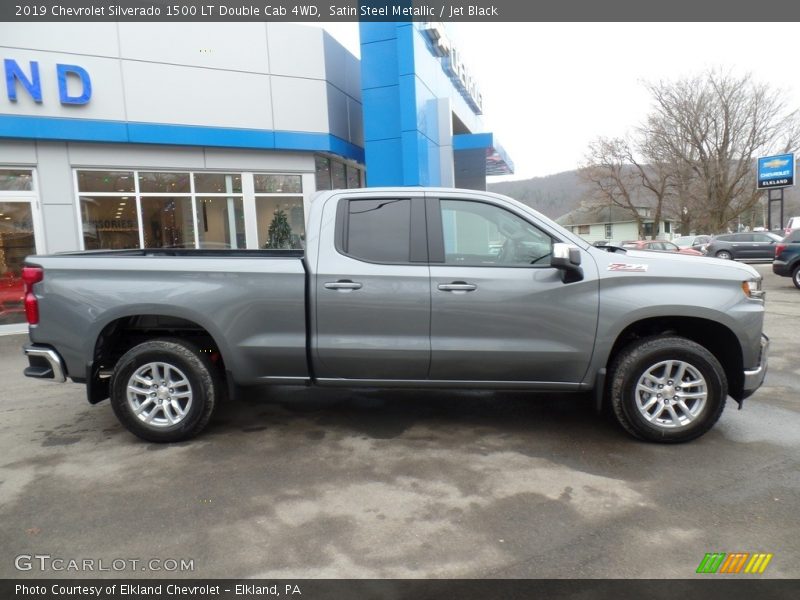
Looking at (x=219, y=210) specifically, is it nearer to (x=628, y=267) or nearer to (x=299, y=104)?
(x=299, y=104)

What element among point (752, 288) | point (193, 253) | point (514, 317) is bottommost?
point (514, 317)

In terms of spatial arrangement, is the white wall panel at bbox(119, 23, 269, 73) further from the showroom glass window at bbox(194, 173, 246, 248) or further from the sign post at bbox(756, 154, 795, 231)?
the sign post at bbox(756, 154, 795, 231)

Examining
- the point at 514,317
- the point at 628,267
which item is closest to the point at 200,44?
the point at 514,317

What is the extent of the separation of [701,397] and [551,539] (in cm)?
186

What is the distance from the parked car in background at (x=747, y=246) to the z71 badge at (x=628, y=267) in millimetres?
25621

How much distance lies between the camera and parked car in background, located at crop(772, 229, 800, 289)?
13.8 meters

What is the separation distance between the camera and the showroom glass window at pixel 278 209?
13.2 m

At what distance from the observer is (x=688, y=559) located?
2.71 meters

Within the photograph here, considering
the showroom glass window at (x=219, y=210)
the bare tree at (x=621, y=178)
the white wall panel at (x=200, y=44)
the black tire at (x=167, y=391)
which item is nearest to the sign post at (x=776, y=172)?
the bare tree at (x=621, y=178)

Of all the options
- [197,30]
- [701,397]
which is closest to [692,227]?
[197,30]

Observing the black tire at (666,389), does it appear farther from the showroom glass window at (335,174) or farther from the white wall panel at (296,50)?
the white wall panel at (296,50)

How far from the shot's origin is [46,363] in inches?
169

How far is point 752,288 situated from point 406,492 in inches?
117

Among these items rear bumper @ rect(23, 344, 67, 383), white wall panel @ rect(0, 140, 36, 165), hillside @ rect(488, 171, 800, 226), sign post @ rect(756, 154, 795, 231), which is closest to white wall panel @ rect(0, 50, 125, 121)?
white wall panel @ rect(0, 140, 36, 165)
